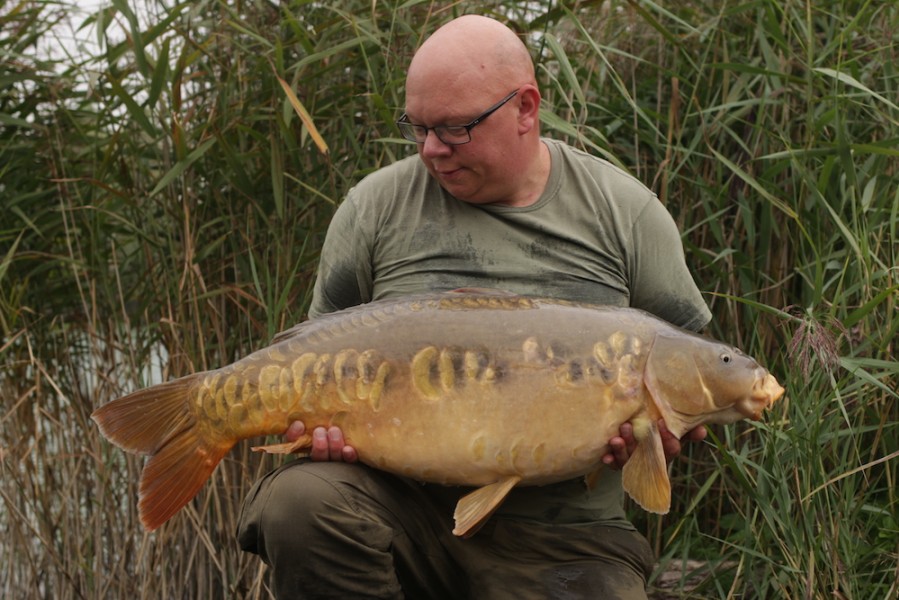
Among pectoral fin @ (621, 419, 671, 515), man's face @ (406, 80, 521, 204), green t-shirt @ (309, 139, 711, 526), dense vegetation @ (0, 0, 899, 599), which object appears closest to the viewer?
pectoral fin @ (621, 419, 671, 515)

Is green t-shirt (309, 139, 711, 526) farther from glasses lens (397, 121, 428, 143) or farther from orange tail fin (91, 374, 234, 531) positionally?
orange tail fin (91, 374, 234, 531)

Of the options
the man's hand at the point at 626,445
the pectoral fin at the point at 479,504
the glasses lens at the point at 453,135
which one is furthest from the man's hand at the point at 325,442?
the glasses lens at the point at 453,135

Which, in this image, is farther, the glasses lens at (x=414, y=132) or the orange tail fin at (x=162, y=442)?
the glasses lens at (x=414, y=132)

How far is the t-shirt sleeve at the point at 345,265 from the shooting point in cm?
264

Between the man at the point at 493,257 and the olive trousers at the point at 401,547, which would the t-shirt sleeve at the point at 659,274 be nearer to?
the man at the point at 493,257

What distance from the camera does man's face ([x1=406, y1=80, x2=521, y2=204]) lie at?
2.45 m

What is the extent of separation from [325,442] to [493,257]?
1.71ft

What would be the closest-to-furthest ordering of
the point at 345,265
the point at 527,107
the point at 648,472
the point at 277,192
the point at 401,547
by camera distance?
the point at 648,472 → the point at 401,547 → the point at 527,107 → the point at 345,265 → the point at 277,192

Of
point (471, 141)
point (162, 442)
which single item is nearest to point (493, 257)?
point (471, 141)

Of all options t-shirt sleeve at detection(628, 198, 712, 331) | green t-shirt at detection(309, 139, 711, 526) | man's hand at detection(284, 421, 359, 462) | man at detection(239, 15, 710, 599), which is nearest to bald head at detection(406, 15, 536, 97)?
man at detection(239, 15, 710, 599)

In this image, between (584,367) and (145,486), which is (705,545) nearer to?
(584,367)

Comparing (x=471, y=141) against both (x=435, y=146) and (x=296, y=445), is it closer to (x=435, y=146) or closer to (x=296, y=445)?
(x=435, y=146)

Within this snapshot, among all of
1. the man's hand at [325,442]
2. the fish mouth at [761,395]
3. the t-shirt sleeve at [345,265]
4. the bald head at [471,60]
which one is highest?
the bald head at [471,60]

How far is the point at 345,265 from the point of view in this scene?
2.65 metres
